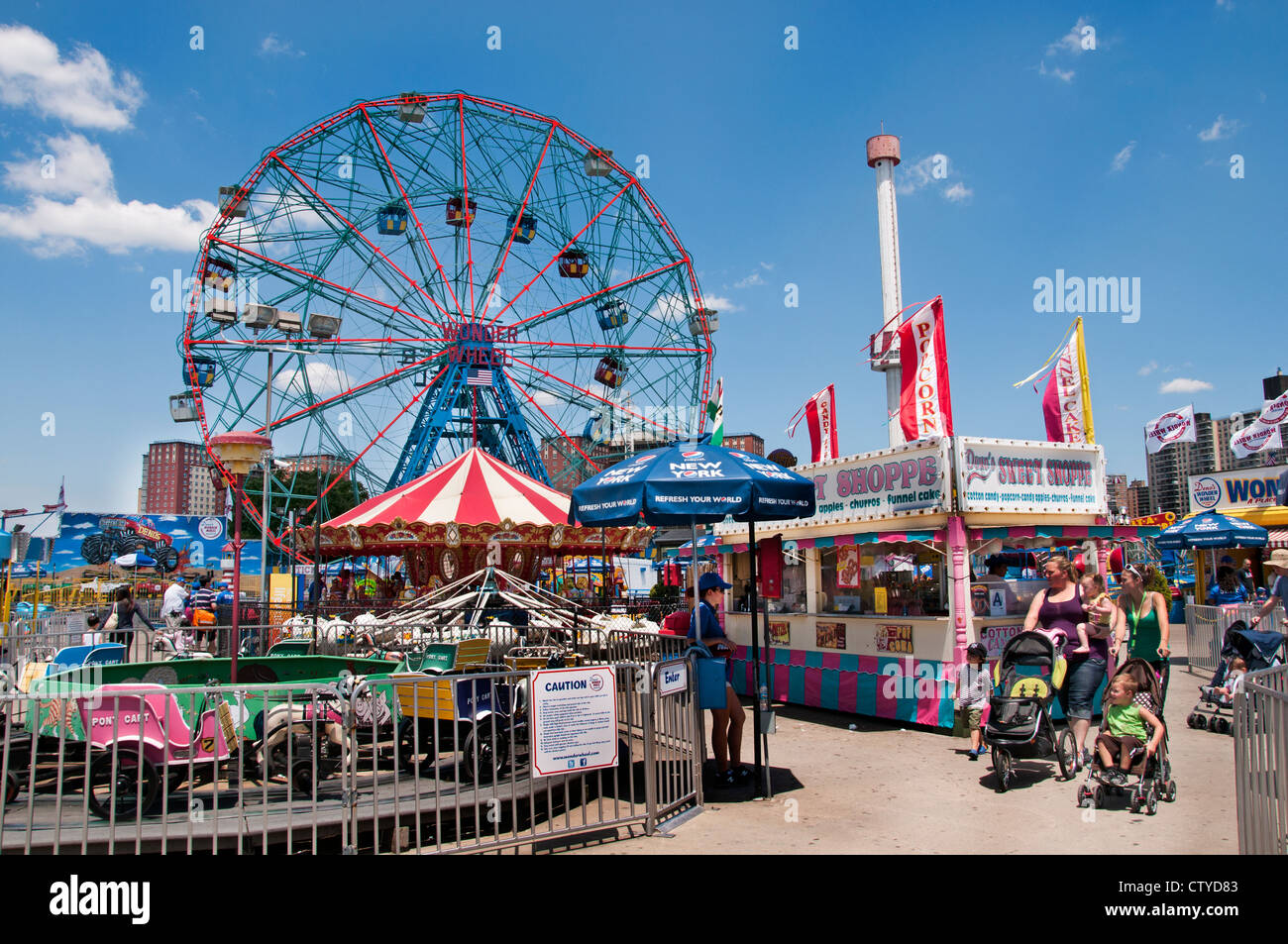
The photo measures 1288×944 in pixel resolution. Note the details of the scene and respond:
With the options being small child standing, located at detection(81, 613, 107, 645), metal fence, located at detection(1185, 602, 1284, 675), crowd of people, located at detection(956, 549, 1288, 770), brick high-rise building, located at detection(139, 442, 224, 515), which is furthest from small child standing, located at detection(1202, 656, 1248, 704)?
brick high-rise building, located at detection(139, 442, 224, 515)

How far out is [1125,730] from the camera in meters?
6.05

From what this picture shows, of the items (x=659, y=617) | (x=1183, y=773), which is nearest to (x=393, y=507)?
(x=659, y=617)

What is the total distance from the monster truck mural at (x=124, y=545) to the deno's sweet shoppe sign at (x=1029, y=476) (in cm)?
2708

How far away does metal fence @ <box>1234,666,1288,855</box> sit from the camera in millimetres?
3344

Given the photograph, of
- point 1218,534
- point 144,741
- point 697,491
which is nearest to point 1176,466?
point 1218,534

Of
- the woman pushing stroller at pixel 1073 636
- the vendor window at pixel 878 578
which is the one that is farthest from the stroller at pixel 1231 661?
the vendor window at pixel 878 578

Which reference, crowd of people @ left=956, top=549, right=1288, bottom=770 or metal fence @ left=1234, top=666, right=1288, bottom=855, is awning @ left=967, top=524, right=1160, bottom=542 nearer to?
crowd of people @ left=956, top=549, right=1288, bottom=770

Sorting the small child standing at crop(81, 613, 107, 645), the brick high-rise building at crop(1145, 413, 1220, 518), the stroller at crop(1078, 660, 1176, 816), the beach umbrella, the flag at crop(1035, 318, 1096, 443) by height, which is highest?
the brick high-rise building at crop(1145, 413, 1220, 518)

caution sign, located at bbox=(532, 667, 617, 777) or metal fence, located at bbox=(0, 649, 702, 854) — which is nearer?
metal fence, located at bbox=(0, 649, 702, 854)

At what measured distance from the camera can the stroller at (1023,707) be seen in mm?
6578

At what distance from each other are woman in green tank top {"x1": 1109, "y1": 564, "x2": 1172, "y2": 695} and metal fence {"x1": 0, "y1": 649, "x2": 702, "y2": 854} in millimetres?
4294

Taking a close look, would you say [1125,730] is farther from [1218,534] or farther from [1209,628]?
[1218,534]

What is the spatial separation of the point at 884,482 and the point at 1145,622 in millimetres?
2839
